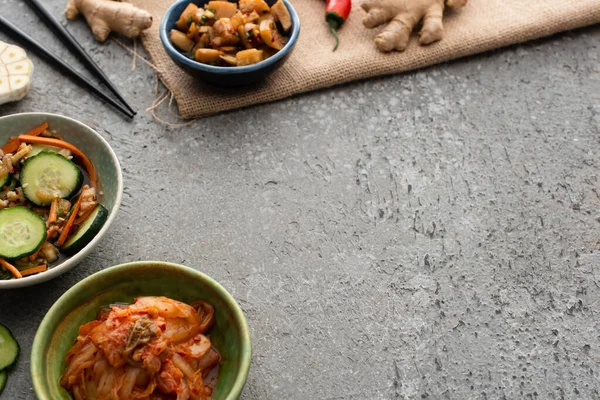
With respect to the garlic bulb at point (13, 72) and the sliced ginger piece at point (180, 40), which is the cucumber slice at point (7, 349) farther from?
the sliced ginger piece at point (180, 40)

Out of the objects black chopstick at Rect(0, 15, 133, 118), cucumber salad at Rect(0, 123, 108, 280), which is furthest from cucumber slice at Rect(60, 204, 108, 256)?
black chopstick at Rect(0, 15, 133, 118)

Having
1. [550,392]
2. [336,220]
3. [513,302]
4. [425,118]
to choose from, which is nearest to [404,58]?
[425,118]

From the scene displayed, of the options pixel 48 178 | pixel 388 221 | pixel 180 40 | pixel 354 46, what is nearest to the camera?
pixel 48 178

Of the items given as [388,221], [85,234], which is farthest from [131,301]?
[388,221]

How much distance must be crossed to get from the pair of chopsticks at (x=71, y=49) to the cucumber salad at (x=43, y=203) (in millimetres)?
464

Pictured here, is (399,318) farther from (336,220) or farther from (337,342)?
(336,220)

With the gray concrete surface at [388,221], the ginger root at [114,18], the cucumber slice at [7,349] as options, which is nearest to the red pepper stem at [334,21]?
the gray concrete surface at [388,221]

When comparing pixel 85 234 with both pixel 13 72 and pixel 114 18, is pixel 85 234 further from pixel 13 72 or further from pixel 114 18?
pixel 114 18

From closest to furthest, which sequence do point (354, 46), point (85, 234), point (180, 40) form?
point (85, 234)
point (180, 40)
point (354, 46)

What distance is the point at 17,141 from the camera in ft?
7.50

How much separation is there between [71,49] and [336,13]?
114cm

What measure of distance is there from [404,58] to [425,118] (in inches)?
12.4

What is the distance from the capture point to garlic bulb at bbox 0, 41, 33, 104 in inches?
104

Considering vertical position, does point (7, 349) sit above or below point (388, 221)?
above
